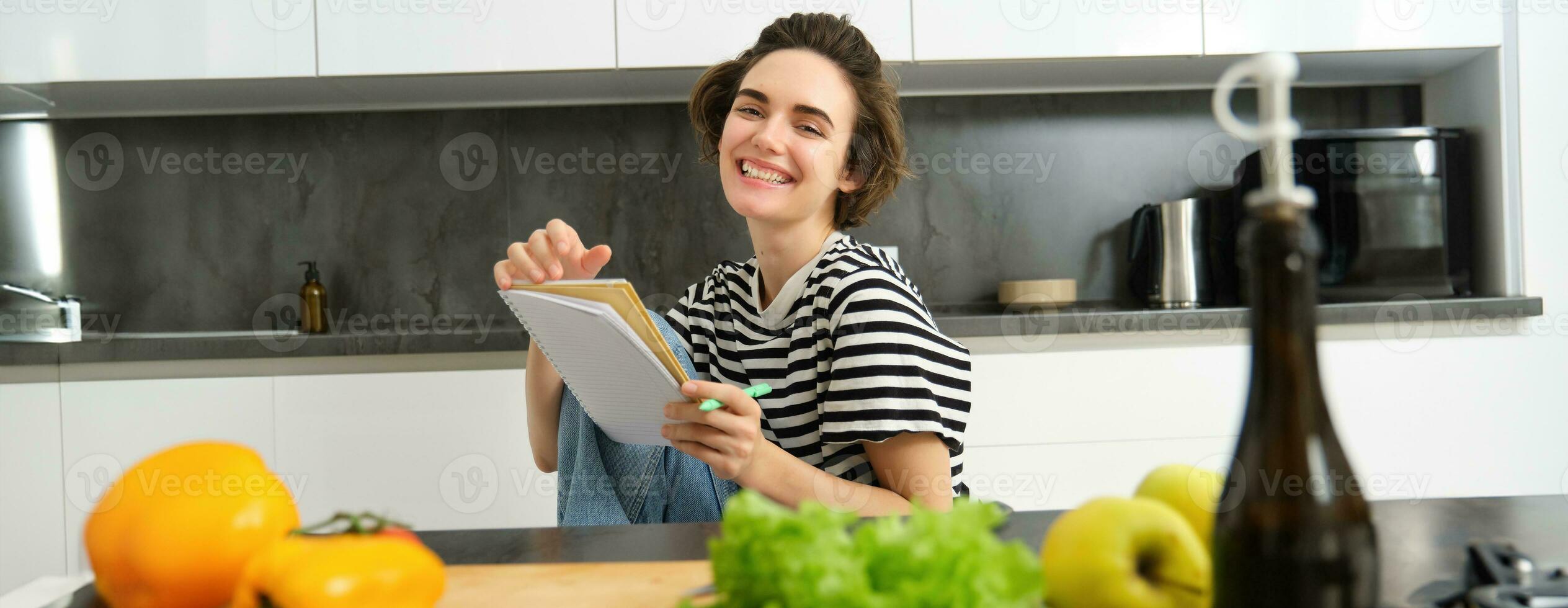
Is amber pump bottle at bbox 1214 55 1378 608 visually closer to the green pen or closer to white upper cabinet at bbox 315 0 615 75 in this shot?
the green pen

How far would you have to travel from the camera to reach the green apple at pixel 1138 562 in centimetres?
39

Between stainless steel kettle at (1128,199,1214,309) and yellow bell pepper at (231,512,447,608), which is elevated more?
stainless steel kettle at (1128,199,1214,309)

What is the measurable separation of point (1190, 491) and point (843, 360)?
57 centimetres

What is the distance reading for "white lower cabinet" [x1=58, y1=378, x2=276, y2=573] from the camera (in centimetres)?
191

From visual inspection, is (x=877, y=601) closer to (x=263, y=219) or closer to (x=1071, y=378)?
(x=1071, y=378)

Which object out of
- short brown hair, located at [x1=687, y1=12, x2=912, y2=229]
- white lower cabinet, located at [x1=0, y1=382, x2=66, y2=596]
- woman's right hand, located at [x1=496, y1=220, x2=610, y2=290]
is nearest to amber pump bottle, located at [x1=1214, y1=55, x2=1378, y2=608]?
woman's right hand, located at [x1=496, y1=220, x2=610, y2=290]

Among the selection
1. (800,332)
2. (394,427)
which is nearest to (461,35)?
(394,427)

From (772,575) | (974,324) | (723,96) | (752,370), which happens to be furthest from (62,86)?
(772,575)

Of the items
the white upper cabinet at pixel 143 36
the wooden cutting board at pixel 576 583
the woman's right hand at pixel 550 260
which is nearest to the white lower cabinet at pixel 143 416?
the white upper cabinet at pixel 143 36

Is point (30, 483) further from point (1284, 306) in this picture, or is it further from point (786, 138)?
point (1284, 306)

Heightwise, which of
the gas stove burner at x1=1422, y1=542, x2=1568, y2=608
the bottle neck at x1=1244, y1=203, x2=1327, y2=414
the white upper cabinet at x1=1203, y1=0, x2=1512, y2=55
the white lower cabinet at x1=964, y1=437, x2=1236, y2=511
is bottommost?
the white lower cabinet at x1=964, y1=437, x2=1236, y2=511

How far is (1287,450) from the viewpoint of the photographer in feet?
1.11

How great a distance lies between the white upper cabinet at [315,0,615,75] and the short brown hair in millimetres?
925

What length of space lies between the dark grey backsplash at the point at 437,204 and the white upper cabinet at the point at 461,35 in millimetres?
374
